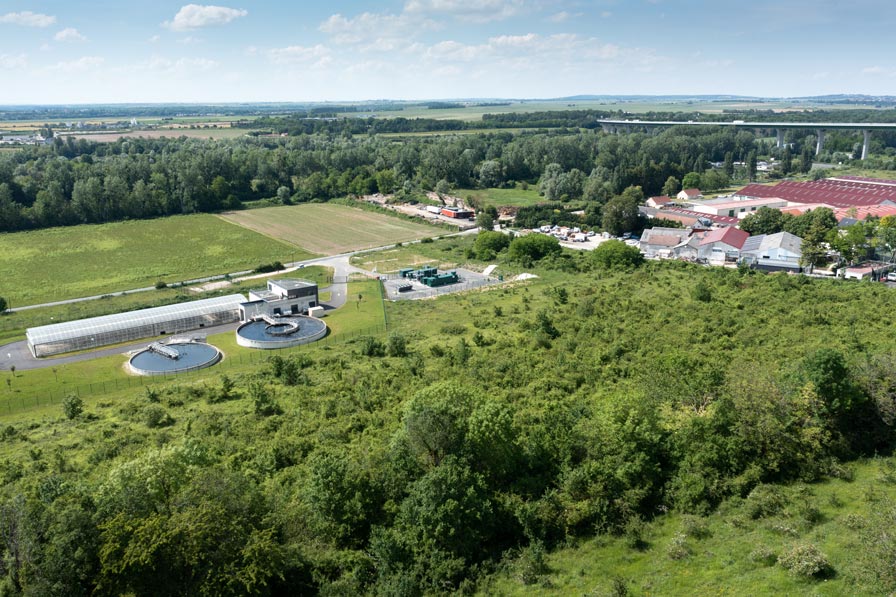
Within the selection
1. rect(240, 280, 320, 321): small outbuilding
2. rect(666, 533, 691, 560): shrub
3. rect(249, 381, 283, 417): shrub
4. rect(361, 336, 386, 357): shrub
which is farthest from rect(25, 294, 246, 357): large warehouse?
rect(666, 533, 691, 560): shrub

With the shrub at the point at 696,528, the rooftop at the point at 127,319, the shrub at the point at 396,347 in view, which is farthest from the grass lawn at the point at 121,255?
the shrub at the point at 696,528

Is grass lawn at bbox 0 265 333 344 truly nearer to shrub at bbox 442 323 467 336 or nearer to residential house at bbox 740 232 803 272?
shrub at bbox 442 323 467 336

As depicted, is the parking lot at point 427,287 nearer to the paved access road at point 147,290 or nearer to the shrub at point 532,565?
the paved access road at point 147,290

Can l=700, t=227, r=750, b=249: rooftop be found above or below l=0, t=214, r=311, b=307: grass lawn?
above

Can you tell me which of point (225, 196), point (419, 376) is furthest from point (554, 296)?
point (225, 196)

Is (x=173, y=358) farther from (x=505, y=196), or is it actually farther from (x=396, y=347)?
(x=505, y=196)

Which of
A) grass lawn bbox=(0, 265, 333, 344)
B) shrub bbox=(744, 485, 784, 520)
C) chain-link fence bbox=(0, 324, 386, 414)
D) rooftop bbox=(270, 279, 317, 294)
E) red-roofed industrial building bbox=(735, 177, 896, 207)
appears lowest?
chain-link fence bbox=(0, 324, 386, 414)

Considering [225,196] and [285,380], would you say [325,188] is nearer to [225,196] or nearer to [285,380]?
[225,196]
